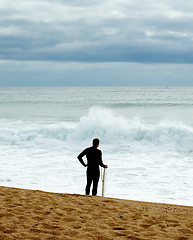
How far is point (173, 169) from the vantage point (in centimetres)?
1120

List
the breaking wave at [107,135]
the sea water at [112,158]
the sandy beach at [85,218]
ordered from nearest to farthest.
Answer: the sandy beach at [85,218] → the sea water at [112,158] → the breaking wave at [107,135]

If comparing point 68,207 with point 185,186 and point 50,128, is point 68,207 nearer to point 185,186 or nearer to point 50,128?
point 185,186

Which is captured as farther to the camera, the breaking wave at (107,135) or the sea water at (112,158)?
the breaking wave at (107,135)

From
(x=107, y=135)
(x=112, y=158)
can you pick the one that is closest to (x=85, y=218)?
(x=112, y=158)

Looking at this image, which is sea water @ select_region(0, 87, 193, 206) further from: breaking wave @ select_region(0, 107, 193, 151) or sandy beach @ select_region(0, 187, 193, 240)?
sandy beach @ select_region(0, 187, 193, 240)

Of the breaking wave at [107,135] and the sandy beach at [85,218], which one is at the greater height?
the breaking wave at [107,135]

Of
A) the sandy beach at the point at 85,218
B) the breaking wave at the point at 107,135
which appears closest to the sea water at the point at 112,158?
the breaking wave at the point at 107,135

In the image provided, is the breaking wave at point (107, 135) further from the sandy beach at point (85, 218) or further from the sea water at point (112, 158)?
the sandy beach at point (85, 218)

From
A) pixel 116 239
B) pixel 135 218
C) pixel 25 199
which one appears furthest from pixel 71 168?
pixel 116 239

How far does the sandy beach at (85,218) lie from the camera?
4.50 meters

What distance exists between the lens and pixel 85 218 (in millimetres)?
5316

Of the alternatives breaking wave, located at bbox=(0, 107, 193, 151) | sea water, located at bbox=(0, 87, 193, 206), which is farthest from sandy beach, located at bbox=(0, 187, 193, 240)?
breaking wave, located at bbox=(0, 107, 193, 151)

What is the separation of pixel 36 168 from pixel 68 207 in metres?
5.68

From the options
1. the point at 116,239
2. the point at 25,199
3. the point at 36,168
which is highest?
the point at 36,168
